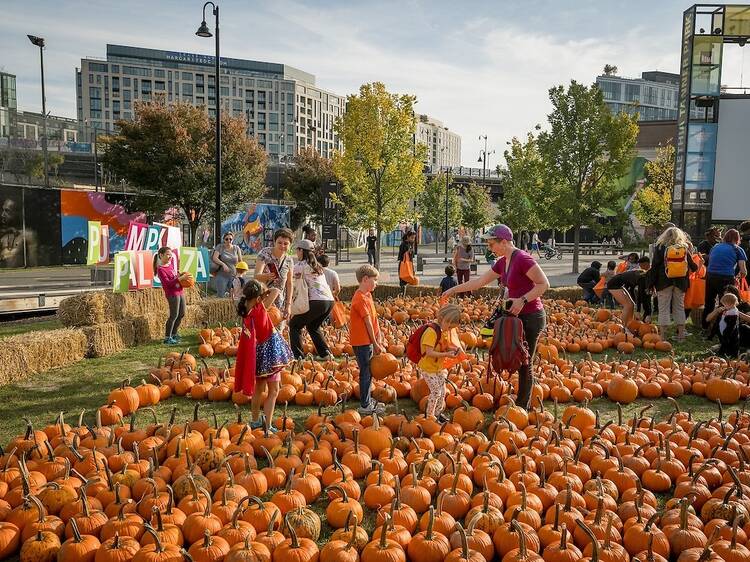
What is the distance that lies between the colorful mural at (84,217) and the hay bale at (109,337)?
18415mm

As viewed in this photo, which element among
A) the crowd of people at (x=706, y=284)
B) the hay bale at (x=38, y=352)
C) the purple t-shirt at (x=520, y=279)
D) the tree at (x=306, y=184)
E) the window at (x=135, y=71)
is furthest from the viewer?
the window at (x=135, y=71)

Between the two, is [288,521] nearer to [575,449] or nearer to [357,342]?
[575,449]

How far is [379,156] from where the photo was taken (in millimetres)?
26312

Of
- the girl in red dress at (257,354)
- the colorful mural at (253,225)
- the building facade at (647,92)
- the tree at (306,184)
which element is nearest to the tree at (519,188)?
the tree at (306,184)

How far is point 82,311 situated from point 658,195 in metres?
40.7

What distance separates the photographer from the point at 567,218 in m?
25.6

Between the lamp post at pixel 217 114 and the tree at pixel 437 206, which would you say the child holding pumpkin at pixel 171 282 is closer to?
the lamp post at pixel 217 114

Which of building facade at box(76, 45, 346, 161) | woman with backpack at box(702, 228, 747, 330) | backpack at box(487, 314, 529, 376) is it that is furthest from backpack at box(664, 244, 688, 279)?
building facade at box(76, 45, 346, 161)

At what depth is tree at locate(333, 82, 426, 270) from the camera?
26.2 meters

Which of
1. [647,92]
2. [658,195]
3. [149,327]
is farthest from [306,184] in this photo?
[647,92]

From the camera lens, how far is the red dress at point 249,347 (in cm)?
554

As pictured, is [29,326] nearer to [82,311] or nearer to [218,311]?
[82,311]

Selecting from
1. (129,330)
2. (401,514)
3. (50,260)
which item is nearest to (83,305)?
(129,330)

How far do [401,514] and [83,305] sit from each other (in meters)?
8.05
